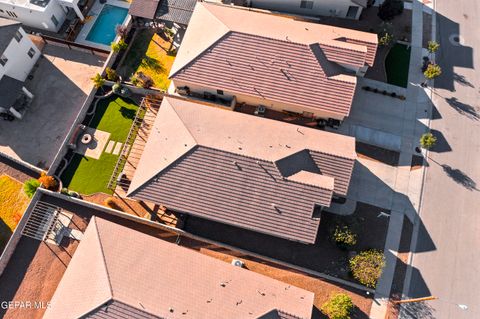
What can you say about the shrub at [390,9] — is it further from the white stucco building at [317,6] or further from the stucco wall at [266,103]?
the stucco wall at [266,103]

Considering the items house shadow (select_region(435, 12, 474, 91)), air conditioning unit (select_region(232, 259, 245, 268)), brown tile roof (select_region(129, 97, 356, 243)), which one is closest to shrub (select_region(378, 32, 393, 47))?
house shadow (select_region(435, 12, 474, 91))

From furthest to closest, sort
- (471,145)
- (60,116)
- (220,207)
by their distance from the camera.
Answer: (60,116) → (471,145) → (220,207)

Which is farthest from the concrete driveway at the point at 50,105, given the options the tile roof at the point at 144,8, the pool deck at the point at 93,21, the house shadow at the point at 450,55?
the house shadow at the point at 450,55

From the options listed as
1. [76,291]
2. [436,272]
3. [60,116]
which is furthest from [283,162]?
[60,116]

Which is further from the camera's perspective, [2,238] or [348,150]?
[2,238]

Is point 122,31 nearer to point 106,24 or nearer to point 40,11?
point 106,24

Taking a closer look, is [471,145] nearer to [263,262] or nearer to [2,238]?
[263,262]
